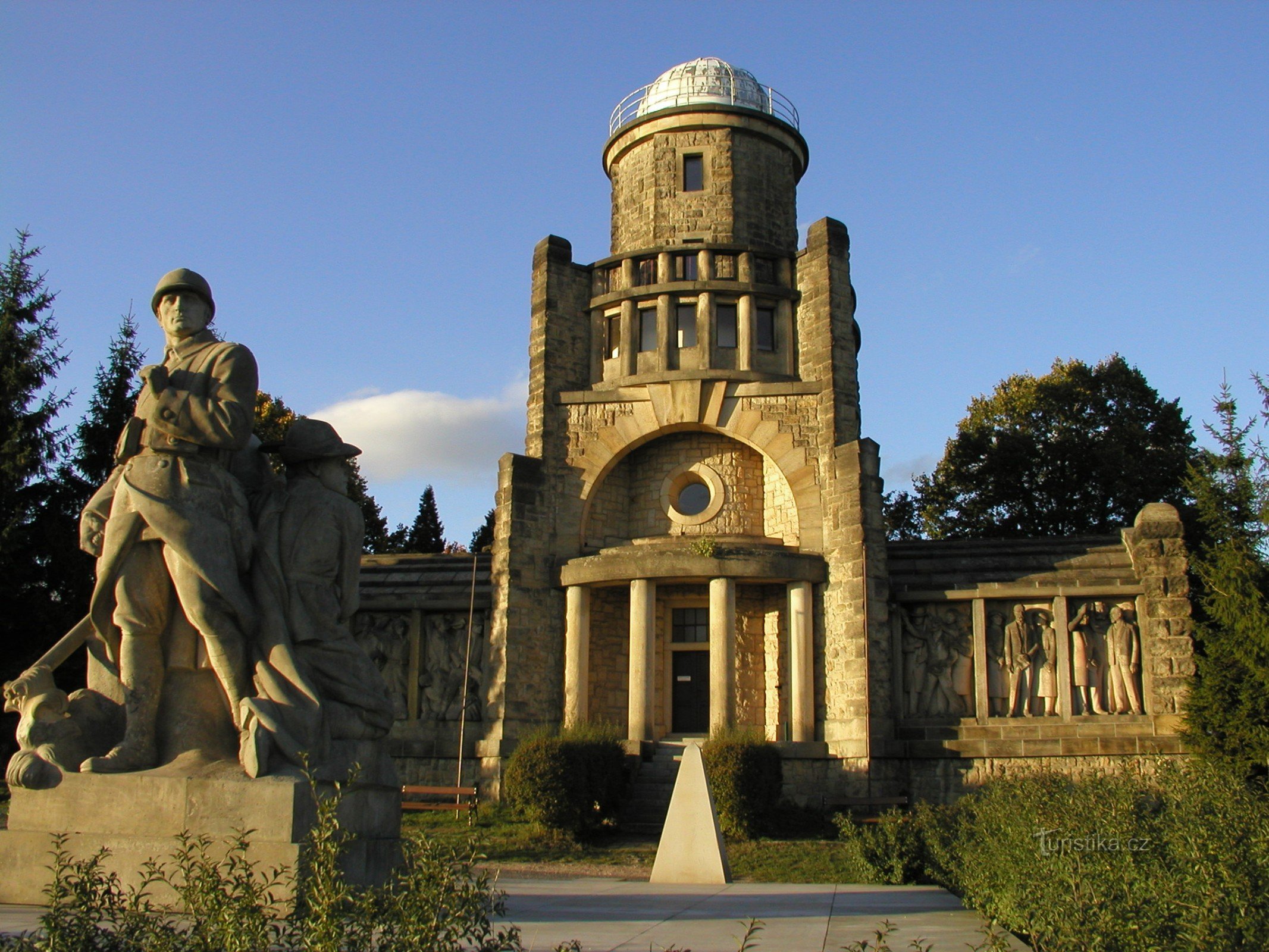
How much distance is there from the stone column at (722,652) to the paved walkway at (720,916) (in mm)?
8934

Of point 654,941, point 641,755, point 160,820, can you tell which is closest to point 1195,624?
point 641,755

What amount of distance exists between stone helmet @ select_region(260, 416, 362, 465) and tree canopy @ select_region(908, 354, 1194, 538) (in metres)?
27.5

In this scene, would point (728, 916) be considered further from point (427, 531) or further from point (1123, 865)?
point (427, 531)

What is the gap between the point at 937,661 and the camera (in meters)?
19.7

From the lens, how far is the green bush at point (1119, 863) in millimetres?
4547

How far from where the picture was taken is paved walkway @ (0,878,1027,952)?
5.72 meters

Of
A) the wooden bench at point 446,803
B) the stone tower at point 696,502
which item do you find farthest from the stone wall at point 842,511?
the wooden bench at point 446,803

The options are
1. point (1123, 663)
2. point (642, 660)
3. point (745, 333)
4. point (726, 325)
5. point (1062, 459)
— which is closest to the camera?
point (1123, 663)

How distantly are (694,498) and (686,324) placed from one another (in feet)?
11.0

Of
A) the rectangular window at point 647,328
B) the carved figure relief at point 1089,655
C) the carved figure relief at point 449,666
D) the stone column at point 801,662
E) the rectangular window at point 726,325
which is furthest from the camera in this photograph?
the rectangular window at point 647,328

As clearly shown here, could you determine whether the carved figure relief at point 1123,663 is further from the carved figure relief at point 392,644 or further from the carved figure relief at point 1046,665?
the carved figure relief at point 392,644

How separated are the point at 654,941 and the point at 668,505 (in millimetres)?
16415

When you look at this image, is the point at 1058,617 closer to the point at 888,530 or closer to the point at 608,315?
the point at 608,315

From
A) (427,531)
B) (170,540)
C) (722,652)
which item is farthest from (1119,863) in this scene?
(427,531)
